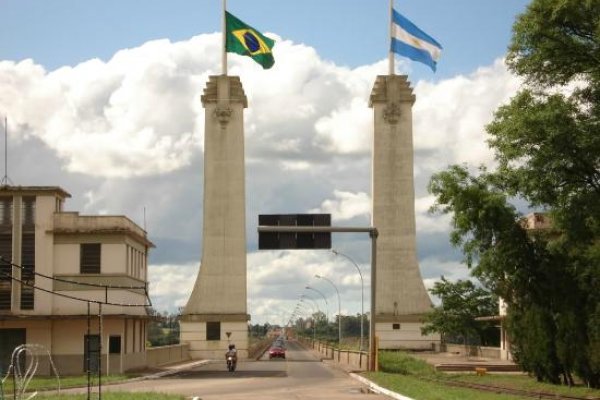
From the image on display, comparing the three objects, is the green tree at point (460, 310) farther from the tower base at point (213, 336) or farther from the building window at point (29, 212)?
the building window at point (29, 212)

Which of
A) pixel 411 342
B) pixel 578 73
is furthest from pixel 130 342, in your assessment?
pixel 411 342

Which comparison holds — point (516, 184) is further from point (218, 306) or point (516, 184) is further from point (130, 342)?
point (218, 306)

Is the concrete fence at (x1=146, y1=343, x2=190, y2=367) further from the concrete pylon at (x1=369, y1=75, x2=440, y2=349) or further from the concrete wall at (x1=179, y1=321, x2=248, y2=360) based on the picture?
the concrete pylon at (x1=369, y1=75, x2=440, y2=349)

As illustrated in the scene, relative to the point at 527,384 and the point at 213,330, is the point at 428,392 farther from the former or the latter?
the point at 213,330

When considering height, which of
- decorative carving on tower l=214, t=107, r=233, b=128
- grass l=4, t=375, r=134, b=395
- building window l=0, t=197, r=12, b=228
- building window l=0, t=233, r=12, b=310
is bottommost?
grass l=4, t=375, r=134, b=395

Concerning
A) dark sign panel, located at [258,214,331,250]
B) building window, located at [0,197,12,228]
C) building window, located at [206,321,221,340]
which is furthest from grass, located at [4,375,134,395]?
building window, located at [206,321,221,340]

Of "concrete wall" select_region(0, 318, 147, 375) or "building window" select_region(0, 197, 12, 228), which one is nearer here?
"concrete wall" select_region(0, 318, 147, 375)

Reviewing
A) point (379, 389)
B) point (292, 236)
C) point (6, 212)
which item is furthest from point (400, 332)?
point (379, 389)

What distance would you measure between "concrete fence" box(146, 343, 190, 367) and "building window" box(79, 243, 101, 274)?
8.44 m

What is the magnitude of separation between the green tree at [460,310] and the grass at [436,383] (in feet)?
81.2

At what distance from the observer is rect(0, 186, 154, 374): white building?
47688mm

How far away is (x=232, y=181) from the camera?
77.1 metres

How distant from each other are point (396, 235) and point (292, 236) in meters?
41.0

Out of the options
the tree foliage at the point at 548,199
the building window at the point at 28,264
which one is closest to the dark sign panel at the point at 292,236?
the tree foliage at the point at 548,199
